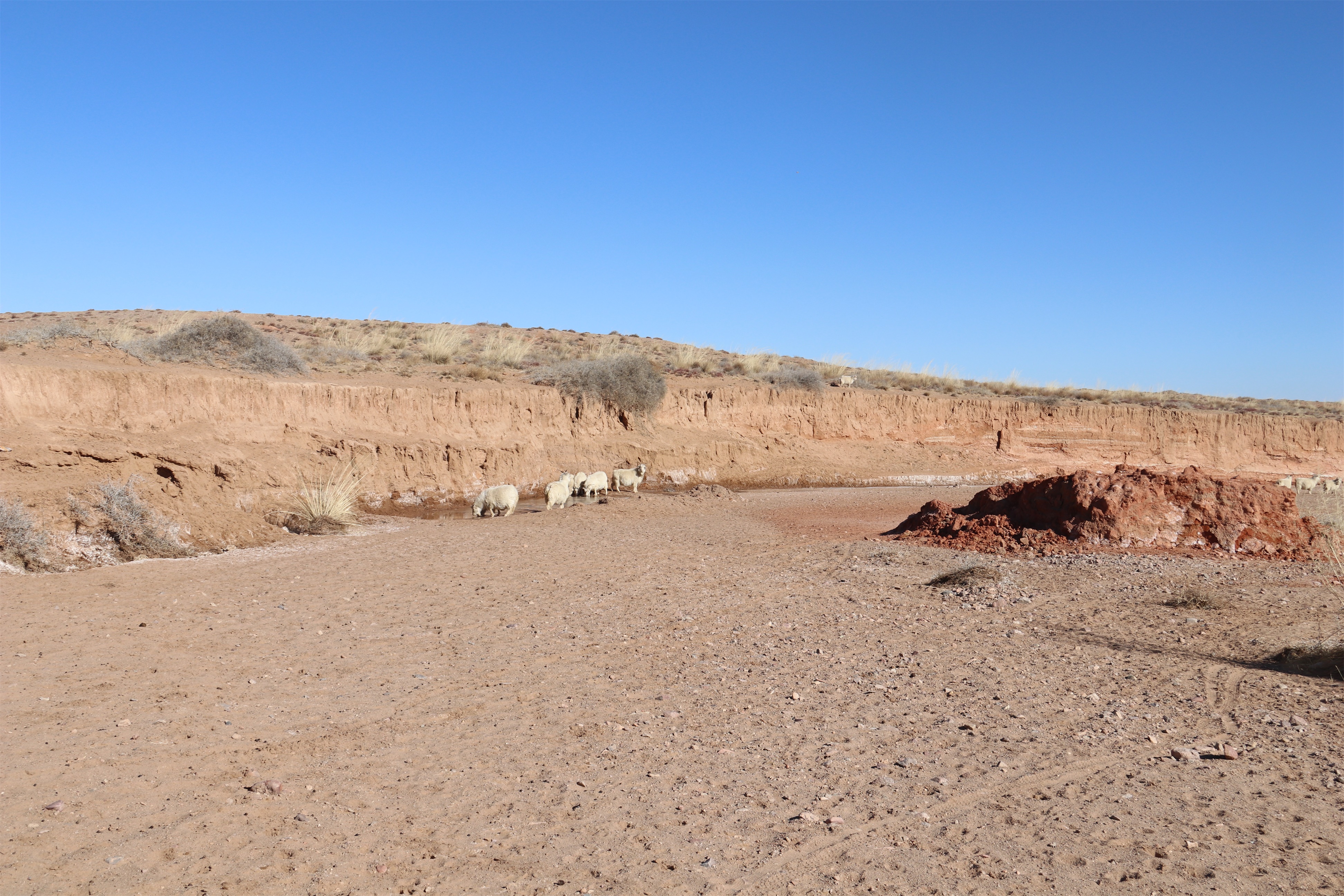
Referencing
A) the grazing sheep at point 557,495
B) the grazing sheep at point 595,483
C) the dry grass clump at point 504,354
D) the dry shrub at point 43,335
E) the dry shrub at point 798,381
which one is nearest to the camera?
the grazing sheep at point 557,495

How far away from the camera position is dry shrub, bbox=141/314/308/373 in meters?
21.9

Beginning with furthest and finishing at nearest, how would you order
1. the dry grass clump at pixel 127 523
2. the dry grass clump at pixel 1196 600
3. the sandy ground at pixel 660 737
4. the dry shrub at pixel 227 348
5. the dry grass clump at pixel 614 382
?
the dry grass clump at pixel 614 382
the dry shrub at pixel 227 348
the dry grass clump at pixel 127 523
the dry grass clump at pixel 1196 600
the sandy ground at pixel 660 737

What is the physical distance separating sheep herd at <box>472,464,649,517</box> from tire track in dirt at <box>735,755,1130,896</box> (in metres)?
14.1

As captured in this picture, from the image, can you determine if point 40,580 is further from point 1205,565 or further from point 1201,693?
point 1205,565

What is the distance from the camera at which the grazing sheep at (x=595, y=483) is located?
20.3 meters

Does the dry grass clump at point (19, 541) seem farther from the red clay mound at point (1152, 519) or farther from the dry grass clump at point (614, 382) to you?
the dry grass clump at point (614, 382)

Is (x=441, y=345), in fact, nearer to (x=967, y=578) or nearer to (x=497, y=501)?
(x=497, y=501)

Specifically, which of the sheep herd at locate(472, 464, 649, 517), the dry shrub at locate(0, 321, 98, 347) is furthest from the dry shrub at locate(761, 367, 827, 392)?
the dry shrub at locate(0, 321, 98, 347)

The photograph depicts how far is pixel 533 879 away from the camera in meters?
3.97

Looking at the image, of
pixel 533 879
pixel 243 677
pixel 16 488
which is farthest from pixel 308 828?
pixel 16 488

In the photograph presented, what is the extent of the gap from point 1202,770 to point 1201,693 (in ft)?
5.37

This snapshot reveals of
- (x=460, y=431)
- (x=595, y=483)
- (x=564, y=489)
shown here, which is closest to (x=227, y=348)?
(x=460, y=431)

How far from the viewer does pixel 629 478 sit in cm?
2247

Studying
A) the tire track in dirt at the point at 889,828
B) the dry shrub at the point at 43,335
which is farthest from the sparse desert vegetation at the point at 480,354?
the tire track in dirt at the point at 889,828
